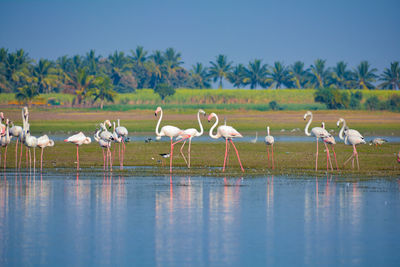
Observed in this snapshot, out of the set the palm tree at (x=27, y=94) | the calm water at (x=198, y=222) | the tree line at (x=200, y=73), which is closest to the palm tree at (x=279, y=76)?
the tree line at (x=200, y=73)

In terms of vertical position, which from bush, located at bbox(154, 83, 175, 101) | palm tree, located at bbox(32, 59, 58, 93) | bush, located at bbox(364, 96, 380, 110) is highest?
palm tree, located at bbox(32, 59, 58, 93)

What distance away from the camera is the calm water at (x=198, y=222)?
35.8ft

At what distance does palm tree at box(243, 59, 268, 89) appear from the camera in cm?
14375

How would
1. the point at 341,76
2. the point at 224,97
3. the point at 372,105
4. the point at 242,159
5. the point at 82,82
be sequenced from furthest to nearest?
the point at 341,76, the point at 224,97, the point at 82,82, the point at 372,105, the point at 242,159

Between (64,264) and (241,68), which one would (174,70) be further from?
(64,264)

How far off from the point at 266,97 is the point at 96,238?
395 feet

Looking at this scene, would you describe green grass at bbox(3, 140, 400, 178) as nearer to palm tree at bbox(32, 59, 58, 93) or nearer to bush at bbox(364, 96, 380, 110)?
bush at bbox(364, 96, 380, 110)

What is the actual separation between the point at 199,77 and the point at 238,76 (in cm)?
1086

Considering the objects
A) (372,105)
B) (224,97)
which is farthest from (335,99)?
(224,97)

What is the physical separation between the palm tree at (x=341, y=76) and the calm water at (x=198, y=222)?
128m

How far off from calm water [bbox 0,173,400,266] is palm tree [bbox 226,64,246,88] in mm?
126436

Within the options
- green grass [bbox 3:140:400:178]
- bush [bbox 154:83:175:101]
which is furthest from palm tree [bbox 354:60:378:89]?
green grass [bbox 3:140:400:178]

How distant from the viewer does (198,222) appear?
13781 mm

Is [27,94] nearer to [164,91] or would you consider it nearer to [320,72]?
[164,91]
